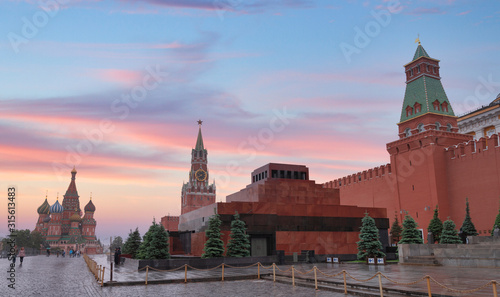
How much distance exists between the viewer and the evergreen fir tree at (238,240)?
25172 millimetres

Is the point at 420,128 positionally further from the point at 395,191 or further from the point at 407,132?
the point at 395,191

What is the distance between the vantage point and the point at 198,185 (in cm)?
11606

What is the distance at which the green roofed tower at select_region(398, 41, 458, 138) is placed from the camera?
147 feet

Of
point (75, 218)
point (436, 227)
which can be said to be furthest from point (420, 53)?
point (75, 218)

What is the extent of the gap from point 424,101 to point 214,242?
109 feet

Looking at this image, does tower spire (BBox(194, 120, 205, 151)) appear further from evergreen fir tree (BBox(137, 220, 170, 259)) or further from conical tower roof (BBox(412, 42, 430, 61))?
evergreen fir tree (BBox(137, 220, 170, 259))

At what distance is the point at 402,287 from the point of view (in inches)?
519

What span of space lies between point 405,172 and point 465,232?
48.7ft

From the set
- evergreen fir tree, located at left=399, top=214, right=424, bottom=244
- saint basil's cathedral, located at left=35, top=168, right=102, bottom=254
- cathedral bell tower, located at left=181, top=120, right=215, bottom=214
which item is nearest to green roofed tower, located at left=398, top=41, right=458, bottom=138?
evergreen fir tree, located at left=399, top=214, right=424, bottom=244

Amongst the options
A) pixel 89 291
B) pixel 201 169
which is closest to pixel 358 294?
pixel 89 291

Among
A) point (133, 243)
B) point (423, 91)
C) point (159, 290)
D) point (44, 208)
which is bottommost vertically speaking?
point (159, 290)

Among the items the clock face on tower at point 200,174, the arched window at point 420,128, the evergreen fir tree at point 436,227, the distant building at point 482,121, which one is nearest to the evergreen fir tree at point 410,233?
the evergreen fir tree at point 436,227

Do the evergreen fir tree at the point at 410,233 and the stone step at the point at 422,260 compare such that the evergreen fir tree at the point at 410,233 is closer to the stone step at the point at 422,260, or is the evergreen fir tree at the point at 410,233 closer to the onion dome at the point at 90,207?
the stone step at the point at 422,260

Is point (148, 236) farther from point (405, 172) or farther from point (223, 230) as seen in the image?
point (405, 172)
